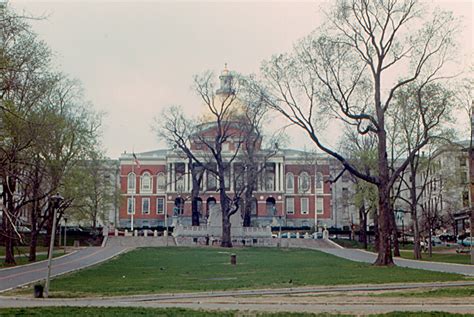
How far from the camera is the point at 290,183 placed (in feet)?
358

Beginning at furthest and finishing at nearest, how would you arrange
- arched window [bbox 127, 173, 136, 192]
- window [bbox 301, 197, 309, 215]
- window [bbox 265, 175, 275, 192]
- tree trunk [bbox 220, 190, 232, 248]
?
1. window [bbox 301, 197, 309, 215]
2. arched window [bbox 127, 173, 136, 192]
3. window [bbox 265, 175, 275, 192]
4. tree trunk [bbox 220, 190, 232, 248]

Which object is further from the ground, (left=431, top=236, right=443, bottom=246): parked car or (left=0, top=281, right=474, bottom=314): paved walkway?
(left=431, top=236, right=443, bottom=246): parked car

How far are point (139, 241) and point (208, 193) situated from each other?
109 feet

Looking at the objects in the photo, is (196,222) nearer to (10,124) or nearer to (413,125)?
(413,125)

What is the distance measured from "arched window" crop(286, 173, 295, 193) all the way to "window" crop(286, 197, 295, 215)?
54.4 inches

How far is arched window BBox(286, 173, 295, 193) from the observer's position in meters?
109

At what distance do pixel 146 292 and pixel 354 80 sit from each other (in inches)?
752

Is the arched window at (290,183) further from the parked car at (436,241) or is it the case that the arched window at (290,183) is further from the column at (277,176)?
the parked car at (436,241)

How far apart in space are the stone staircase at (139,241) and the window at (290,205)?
36567 mm

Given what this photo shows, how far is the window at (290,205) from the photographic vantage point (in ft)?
352

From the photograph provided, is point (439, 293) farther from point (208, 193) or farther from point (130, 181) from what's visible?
point (130, 181)

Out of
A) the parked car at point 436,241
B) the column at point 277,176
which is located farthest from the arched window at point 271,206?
the parked car at point 436,241

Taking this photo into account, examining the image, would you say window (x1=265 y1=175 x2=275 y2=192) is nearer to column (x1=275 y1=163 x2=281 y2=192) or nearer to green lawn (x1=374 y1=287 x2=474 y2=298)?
column (x1=275 y1=163 x2=281 y2=192)

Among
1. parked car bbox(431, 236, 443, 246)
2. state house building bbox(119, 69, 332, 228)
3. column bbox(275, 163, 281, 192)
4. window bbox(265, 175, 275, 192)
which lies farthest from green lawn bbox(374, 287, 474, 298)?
column bbox(275, 163, 281, 192)
